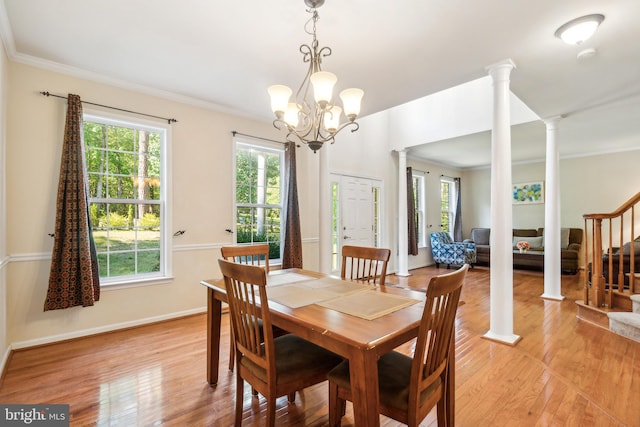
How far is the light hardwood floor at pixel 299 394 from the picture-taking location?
1.79m

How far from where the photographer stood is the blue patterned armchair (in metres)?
6.54

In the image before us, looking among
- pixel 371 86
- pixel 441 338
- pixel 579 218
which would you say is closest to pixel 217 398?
pixel 441 338

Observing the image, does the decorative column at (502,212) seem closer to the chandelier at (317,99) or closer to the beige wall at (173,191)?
the chandelier at (317,99)

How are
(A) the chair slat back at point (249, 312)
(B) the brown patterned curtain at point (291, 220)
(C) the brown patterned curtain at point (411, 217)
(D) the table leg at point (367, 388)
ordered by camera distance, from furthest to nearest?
(C) the brown patterned curtain at point (411, 217), (B) the brown patterned curtain at point (291, 220), (A) the chair slat back at point (249, 312), (D) the table leg at point (367, 388)

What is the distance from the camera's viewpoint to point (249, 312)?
149 cm

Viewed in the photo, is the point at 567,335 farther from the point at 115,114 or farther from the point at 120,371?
the point at 115,114

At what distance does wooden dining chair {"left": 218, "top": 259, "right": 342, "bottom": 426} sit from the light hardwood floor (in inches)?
16.4

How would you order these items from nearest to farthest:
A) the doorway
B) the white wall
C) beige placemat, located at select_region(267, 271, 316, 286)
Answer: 1. beige placemat, located at select_region(267, 271, 316, 286)
2. the white wall
3. the doorway

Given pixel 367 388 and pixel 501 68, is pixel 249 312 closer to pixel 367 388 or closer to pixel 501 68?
pixel 367 388

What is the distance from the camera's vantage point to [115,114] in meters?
3.07

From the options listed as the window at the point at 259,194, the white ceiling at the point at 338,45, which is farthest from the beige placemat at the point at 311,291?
the window at the point at 259,194

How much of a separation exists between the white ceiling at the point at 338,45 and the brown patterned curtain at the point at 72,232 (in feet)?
2.31

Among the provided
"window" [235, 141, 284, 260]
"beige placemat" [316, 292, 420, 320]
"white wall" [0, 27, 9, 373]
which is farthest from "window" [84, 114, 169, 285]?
"beige placemat" [316, 292, 420, 320]

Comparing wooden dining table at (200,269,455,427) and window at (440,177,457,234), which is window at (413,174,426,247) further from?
wooden dining table at (200,269,455,427)
